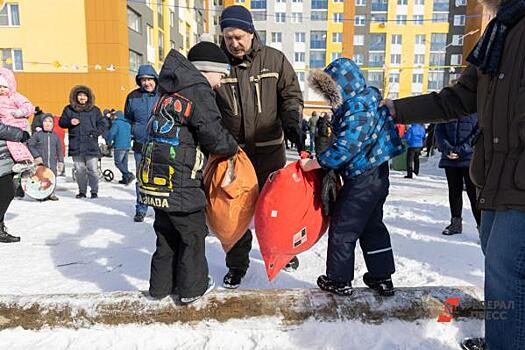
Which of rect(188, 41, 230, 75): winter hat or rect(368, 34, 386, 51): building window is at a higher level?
rect(368, 34, 386, 51): building window

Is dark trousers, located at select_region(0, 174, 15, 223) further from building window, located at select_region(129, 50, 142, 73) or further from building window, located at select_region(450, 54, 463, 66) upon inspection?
building window, located at select_region(450, 54, 463, 66)

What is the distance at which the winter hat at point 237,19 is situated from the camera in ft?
8.69

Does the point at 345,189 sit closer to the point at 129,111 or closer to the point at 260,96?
the point at 260,96

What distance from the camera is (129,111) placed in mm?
5551

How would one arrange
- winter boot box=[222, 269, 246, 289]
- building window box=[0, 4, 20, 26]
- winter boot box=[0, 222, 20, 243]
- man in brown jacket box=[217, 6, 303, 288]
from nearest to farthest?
man in brown jacket box=[217, 6, 303, 288], winter boot box=[222, 269, 246, 289], winter boot box=[0, 222, 20, 243], building window box=[0, 4, 20, 26]

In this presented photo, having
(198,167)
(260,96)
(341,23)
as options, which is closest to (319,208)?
(198,167)

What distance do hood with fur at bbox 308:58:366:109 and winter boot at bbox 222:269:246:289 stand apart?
1.51 meters

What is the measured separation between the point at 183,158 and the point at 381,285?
1421mm

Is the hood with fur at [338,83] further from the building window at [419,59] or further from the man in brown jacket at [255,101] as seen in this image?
the building window at [419,59]

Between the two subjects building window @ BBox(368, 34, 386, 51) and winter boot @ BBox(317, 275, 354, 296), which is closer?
winter boot @ BBox(317, 275, 354, 296)

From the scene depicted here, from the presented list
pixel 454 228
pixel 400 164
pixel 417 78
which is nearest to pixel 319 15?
pixel 417 78

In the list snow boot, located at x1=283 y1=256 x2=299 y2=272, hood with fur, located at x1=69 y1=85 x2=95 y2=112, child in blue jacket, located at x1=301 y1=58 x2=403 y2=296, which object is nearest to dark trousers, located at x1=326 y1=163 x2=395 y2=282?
child in blue jacket, located at x1=301 y1=58 x2=403 y2=296

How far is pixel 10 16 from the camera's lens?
68.3 ft

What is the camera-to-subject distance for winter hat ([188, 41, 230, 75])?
238 centimetres
